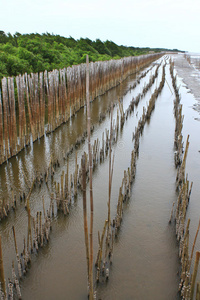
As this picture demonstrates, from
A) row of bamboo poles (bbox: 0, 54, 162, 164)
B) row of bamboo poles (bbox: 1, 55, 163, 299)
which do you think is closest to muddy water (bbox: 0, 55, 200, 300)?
row of bamboo poles (bbox: 1, 55, 163, 299)

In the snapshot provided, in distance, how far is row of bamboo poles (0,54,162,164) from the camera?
18.4ft

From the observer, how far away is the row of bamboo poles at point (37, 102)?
18.4ft

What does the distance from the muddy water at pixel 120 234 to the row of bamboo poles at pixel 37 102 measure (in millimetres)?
440

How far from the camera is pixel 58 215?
4191 mm

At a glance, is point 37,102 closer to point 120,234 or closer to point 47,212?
point 47,212

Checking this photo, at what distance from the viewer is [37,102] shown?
6.66 m

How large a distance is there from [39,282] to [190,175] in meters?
4.01

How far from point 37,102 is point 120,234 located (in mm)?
4238

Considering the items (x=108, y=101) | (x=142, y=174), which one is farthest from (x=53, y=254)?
(x=108, y=101)

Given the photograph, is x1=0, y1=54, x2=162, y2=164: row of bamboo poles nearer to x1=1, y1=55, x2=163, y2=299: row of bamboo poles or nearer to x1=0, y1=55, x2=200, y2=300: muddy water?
x1=0, y1=55, x2=200, y2=300: muddy water

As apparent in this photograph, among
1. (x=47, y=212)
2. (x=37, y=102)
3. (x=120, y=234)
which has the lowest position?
(x=120, y=234)

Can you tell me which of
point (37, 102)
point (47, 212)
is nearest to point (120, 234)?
point (47, 212)

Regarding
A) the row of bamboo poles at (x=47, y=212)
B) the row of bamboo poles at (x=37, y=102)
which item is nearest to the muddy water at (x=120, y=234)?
Answer: the row of bamboo poles at (x=47, y=212)

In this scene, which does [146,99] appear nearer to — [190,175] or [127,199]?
[190,175]
